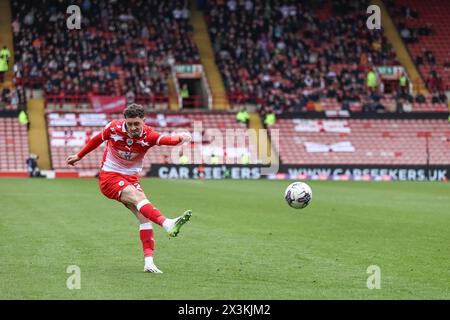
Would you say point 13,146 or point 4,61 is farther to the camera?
point 4,61

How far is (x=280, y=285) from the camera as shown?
11469mm

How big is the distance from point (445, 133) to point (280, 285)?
4336cm

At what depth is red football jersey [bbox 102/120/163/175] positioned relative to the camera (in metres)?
12.8

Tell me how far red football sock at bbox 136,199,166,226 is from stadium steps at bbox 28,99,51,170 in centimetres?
3684

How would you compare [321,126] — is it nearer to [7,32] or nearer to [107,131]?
[7,32]

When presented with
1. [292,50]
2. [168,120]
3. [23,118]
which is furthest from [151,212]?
[292,50]

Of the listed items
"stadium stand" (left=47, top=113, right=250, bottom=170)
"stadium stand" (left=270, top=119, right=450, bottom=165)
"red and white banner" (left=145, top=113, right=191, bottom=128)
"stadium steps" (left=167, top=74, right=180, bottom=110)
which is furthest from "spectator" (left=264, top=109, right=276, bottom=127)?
"stadium steps" (left=167, top=74, right=180, bottom=110)

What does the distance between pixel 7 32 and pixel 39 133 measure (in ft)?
31.7

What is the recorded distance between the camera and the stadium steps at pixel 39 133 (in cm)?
4931

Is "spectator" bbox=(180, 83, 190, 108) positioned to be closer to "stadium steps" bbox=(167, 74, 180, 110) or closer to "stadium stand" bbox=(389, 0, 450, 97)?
"stadium steps" bbox=(167, 74, 180, 110)

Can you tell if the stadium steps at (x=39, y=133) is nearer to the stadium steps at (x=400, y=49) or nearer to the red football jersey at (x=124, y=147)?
the stadium steps at (x=400, y=49)

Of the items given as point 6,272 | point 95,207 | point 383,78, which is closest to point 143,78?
point 383,78

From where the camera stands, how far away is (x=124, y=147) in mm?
12953
